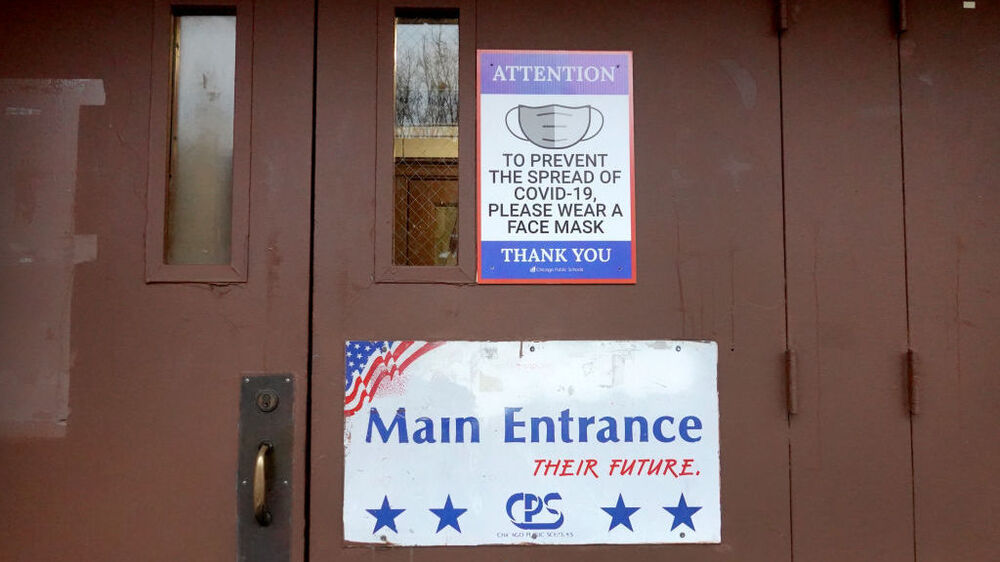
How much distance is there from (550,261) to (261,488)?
1.05 meters

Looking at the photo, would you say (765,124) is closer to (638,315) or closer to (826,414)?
(638,315)

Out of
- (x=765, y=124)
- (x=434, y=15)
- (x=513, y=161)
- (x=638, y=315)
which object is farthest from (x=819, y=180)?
(x=434, y=15)

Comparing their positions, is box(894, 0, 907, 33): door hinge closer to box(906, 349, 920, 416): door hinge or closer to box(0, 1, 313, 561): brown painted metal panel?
box(906, 349, 920, 416): door hinge

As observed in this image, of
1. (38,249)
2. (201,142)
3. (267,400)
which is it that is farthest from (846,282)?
(38,249)

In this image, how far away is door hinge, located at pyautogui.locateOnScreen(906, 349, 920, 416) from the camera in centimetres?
212

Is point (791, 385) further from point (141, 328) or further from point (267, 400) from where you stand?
point (141, 328)

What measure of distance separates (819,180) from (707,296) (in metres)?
0.51

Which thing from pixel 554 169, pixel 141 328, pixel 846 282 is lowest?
pixel 141 328

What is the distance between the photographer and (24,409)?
2064mm

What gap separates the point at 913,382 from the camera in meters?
2.12

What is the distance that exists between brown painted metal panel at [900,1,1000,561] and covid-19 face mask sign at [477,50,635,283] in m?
0.91

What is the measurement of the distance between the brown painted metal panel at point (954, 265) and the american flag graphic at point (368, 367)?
62.1 inches

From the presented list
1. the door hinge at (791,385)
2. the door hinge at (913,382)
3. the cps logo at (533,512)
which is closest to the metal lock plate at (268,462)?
the cps logo at (533,512)

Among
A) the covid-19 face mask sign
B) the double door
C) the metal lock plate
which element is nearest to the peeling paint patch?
the double door
